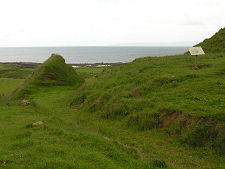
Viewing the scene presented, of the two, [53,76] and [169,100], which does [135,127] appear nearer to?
[169,100]

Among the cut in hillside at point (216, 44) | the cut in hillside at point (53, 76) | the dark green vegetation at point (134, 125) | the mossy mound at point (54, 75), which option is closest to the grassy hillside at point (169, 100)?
the dark green vegetation at point (134, 125)

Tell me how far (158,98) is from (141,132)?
331 cm

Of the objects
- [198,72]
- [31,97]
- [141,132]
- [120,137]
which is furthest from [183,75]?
[31,97]

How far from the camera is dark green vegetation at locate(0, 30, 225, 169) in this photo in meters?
8.50

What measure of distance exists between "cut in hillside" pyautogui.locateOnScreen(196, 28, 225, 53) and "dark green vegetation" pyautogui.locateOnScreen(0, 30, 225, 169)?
22.6ft

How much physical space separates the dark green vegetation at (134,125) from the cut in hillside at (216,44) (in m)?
6.89

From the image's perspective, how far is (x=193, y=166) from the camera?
891 cm

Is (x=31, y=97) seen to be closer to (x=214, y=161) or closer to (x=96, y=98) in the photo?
Answer: (x=96, y=98)

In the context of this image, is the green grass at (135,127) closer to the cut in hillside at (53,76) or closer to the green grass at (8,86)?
the cut in hillside at (53,76)

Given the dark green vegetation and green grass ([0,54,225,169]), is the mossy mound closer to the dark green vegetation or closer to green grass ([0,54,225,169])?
the dark green vegetation

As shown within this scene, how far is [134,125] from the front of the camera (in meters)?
14.0

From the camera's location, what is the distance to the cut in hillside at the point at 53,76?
33469 millimetres

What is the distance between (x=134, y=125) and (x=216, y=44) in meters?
22.2

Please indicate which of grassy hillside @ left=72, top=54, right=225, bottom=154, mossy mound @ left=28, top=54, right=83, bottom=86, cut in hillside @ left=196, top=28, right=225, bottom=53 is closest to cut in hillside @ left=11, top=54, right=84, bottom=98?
mossy mound @ left=28, top=54, right=83, bottom=86
